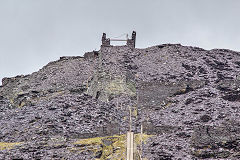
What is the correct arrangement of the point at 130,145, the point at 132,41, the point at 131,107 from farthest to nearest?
the point at 132,41, the point at 131,107, the point at 130,145

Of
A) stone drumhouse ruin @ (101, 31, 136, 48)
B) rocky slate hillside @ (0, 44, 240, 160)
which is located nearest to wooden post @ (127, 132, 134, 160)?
rocky slate hillside @ (0, 44, 240, 160)

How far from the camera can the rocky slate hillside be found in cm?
2689

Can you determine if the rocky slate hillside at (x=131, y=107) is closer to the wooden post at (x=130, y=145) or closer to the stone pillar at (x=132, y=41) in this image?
the wooden post at (x=130, y=145)

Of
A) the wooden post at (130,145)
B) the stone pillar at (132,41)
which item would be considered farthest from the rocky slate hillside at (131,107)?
the stone pillar at (132,41)

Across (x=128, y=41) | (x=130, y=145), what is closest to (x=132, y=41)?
(x=128, y=41)

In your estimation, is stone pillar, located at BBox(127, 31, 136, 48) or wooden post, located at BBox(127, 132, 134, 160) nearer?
wooden post, located at BBox(127, 132, 134, 160)

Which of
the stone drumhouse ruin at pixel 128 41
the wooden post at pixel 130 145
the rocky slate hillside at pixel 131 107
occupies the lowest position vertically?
the wooden post at pixel 130 145

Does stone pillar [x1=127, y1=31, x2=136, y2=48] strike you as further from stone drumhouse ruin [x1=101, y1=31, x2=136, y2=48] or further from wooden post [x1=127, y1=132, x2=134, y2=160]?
wooden post [x1=127, y1=132, x2=134, y2=160]

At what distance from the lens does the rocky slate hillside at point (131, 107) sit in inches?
1059

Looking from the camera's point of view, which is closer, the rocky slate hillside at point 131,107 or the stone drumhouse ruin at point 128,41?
the rocky slate hillside at point 131,107

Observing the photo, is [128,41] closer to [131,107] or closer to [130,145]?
[131,107]

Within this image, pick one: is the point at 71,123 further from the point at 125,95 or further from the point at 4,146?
the point at 125,95

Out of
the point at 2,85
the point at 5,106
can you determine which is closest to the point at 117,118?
the point at 5,106

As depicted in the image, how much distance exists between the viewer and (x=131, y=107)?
37.5 metres
